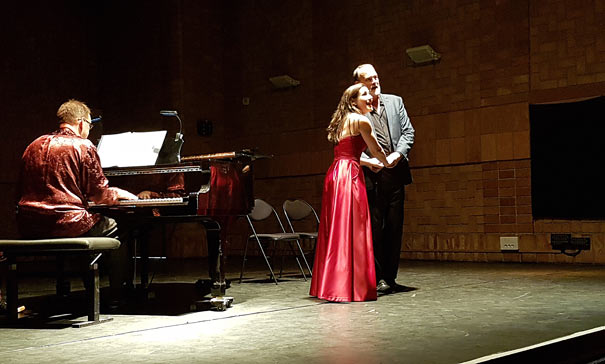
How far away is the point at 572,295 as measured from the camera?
4.28 m

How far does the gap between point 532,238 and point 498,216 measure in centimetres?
45

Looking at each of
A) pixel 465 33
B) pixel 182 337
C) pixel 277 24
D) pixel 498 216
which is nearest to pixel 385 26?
pixel 465 33

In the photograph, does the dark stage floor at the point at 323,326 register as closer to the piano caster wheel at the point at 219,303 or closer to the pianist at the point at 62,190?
the piano caster wheel at the point at 219,303

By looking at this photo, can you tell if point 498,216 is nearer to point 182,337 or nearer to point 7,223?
point 182,337

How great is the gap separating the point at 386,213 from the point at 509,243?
3.12m

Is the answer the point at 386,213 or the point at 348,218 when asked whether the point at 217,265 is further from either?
the point at 386,213

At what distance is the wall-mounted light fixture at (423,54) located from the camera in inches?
308

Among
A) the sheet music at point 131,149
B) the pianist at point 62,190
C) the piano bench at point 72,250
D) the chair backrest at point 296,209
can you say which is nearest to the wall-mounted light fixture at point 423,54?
the chair backrest at point 296,209

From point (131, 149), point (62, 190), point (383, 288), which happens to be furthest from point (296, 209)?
point (62, 190)

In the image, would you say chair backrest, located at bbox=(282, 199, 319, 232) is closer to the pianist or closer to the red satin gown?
the red satin gown

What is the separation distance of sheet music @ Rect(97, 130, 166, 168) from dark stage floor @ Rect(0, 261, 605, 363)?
0.92 meters

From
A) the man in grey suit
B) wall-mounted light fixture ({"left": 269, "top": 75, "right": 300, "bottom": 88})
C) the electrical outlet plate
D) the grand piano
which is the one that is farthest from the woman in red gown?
wall-mounted light fixture ({"left": 269, "top": 75, "right": 300, "bottom": 88})

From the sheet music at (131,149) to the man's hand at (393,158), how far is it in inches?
59.2

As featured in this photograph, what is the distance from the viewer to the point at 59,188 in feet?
12.3
